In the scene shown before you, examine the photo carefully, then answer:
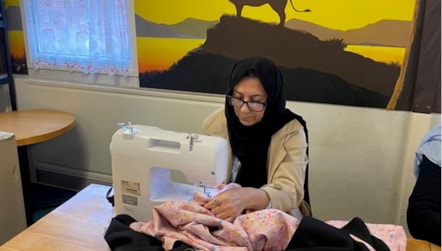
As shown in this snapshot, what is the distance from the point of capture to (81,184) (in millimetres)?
2922

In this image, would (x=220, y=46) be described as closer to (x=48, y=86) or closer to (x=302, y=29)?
(x=302, y=29)

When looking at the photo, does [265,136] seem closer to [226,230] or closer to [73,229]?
[226,230]

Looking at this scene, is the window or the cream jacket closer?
the cream jacket

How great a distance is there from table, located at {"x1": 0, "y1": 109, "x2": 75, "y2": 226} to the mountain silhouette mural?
0.81 metres

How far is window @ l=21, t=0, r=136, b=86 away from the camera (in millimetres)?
2467

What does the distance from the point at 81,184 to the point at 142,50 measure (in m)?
1.11

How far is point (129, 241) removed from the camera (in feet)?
3.49

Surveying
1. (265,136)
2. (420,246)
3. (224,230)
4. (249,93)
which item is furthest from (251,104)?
(420,246)

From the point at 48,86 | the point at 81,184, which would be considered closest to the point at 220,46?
the point at 48,86

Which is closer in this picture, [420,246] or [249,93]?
[420,246]

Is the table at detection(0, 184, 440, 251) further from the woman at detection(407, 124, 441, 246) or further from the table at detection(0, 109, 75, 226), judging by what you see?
the table at detection(0, 109, 75, 226)

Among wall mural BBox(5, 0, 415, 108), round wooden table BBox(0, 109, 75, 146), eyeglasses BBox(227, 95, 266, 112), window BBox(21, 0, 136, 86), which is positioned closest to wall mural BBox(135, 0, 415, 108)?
wall mural BBox(5, 0, 415, 108)

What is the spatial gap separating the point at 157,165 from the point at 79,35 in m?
1.68

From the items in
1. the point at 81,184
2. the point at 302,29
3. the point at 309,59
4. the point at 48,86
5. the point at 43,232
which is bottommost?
the point at 81,184
